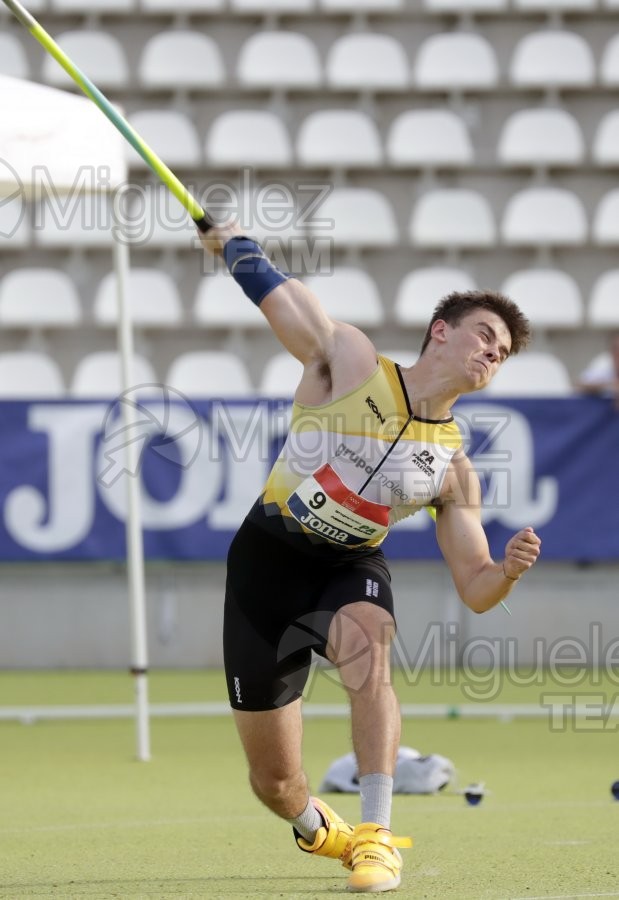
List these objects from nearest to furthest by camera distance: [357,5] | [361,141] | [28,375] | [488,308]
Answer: [488,308], [28,375], [361,141], [357,5]

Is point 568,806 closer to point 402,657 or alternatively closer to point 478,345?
point 478,345

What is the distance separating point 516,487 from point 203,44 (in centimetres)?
611

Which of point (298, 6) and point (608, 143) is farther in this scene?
point (298, 6)

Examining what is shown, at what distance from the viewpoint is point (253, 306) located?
12.6 meters

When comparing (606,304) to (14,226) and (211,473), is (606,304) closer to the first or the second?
(211,473)

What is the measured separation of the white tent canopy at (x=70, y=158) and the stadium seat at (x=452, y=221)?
6288 mm

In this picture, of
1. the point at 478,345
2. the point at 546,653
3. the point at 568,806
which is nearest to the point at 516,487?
the point at 546,653

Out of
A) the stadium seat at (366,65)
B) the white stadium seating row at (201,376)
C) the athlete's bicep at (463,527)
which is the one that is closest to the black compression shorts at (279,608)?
the athlete's bicep at (463,527)

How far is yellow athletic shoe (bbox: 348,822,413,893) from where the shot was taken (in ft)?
13.1

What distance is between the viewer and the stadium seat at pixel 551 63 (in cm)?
1366

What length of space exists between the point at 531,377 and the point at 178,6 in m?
5.08

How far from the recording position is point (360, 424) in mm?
4242

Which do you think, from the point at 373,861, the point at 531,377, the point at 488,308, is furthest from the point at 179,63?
the point at 373,861

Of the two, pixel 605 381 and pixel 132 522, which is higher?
pixel 605 381
